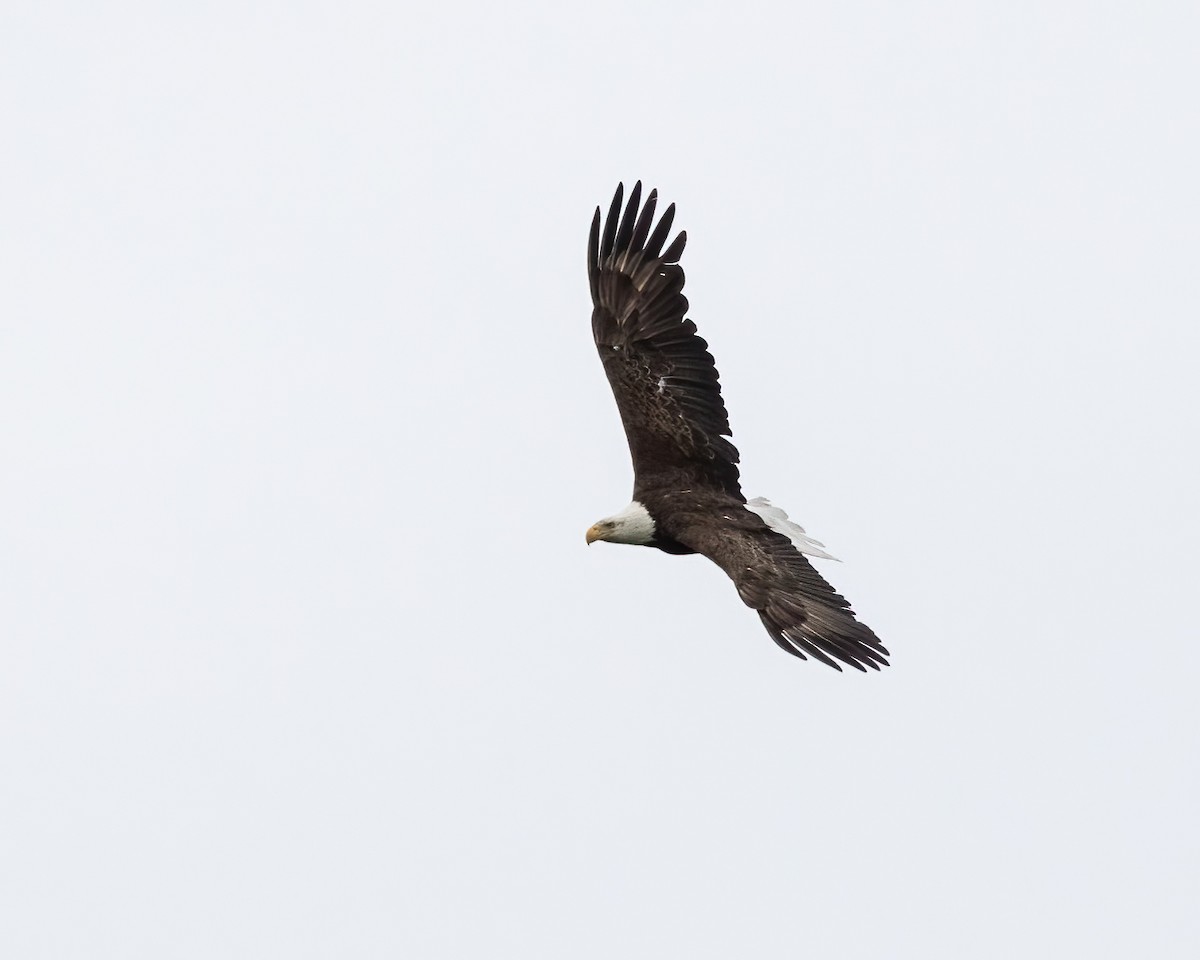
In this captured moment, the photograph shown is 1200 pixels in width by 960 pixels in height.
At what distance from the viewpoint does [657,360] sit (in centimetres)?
1589

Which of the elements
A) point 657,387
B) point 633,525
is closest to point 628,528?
point 633,525

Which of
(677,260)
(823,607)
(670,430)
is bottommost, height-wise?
(823,607)

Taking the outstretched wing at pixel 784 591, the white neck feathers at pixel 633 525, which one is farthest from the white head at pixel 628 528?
the outstretched wing at pixel 784 591

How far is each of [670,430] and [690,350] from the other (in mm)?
652

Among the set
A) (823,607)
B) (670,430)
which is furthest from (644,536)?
(823,607)

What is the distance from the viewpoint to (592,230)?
16.0m

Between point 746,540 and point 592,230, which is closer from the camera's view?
point 746,540

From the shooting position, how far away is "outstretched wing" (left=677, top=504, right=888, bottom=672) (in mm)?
13742

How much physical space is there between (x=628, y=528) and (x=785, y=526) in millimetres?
1244

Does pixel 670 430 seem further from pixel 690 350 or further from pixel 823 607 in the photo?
pixel 823 607

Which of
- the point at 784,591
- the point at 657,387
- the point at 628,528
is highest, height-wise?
the point at 657,387

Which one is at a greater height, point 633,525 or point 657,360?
point 657,360

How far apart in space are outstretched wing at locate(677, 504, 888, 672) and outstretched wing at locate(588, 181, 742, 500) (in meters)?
0.63

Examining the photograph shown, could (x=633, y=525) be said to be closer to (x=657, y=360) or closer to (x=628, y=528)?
(x=628, y=528)
